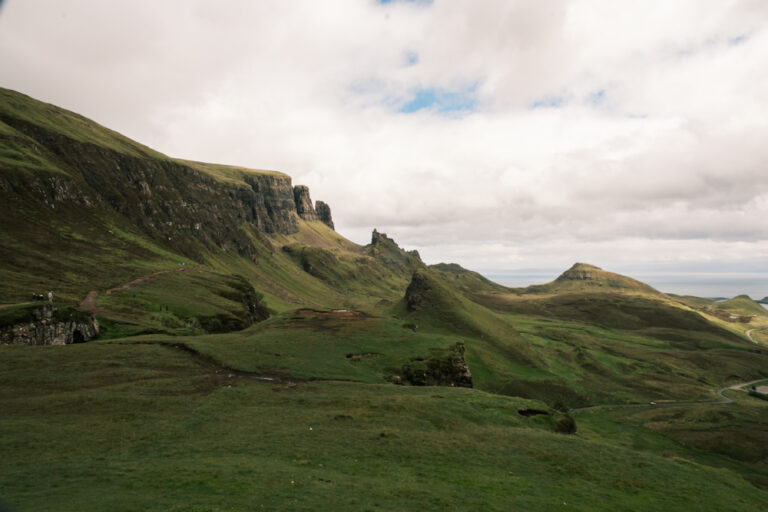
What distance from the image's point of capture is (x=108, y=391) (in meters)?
48.9

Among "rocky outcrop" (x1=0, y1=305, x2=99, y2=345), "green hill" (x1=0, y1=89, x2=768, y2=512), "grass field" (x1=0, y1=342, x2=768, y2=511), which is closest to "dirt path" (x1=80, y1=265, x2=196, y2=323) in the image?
"green hill" (x1=0, y1=89, x2=768, y2=512)

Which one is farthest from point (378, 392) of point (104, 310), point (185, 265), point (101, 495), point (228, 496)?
point (185, 265)

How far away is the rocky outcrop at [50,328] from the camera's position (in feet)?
225

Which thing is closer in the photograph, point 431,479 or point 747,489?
point 431,479

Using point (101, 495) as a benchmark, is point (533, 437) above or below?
below

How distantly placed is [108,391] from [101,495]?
1120 inches

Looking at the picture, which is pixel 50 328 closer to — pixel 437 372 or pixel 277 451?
pixel 277 451

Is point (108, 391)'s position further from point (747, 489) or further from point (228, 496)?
point (747, 489)

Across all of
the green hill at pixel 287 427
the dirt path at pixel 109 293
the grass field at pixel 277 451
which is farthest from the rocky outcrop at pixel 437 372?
the dirt path at pixel 109 293

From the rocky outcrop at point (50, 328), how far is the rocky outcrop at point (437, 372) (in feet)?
210

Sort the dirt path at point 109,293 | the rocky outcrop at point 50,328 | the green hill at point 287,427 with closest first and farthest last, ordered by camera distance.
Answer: the green hill at point 287,427 → the rocky outcrop at point 50,328 → the dirt path at point 109,293

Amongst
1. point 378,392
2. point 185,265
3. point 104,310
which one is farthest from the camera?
point 185,265

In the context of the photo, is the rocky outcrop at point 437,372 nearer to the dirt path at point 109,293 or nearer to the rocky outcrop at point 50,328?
the rocky outcrop at point 50,328

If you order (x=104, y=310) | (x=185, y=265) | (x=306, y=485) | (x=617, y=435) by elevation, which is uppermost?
(x=185, y=265)
